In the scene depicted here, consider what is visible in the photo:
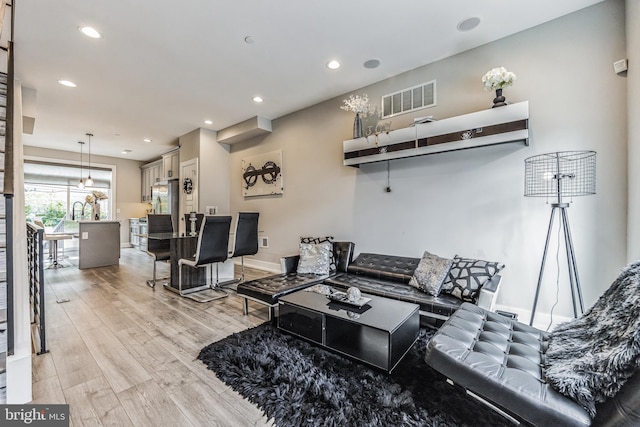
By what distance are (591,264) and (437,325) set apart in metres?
1.46

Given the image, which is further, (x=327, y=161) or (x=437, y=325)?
(x=327, y=161)

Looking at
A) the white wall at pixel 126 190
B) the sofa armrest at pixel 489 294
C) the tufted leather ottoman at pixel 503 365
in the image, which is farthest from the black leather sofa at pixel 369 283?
the white wall at pixel 126 190

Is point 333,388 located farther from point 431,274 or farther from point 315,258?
point 315,258

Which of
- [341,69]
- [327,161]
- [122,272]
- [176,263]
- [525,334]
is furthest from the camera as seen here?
[122,272]

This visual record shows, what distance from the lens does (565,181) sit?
7.80ft

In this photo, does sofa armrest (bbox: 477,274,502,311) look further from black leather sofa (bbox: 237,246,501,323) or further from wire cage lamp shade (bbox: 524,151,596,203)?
wire cage lamp shade (bbox: 524,151,596,203)

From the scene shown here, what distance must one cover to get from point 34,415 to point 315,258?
8.53ft

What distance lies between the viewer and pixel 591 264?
2.42 metres

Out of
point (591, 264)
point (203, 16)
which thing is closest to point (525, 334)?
point (591, 264)

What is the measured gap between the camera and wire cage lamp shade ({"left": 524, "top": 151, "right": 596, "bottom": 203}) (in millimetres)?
2281

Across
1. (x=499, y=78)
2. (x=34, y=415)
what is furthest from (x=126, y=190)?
(x=499, y=78)

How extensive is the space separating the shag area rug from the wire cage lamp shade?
5.98 ft

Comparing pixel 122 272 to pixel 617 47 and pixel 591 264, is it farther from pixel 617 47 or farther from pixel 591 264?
pixel 617 47

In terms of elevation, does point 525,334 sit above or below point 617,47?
below
